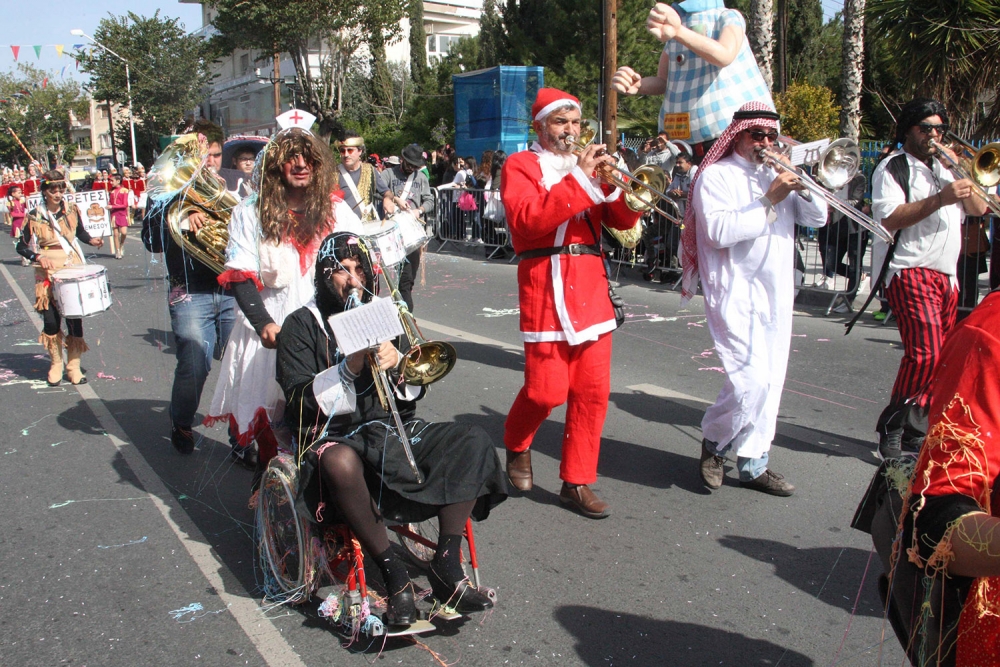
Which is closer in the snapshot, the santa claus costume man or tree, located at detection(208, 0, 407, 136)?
the santa claus costume man

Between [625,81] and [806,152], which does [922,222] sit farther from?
[625,81]

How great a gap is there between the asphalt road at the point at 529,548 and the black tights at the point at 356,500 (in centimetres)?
39

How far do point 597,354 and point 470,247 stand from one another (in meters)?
12.8

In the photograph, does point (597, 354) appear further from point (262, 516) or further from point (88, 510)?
point (88, 510)

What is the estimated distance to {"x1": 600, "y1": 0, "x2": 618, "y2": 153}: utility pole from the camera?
11.9 metres

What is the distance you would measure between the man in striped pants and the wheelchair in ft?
8.67

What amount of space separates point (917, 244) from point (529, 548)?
8.52ft

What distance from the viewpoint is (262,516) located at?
11.4 ft

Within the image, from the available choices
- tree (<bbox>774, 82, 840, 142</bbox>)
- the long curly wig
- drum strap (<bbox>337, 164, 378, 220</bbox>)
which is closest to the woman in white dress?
the long curly wig

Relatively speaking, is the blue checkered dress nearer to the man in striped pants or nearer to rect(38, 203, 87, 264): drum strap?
the man in striped pants

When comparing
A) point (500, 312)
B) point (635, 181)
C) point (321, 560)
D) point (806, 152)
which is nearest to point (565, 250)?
point (635, 181)

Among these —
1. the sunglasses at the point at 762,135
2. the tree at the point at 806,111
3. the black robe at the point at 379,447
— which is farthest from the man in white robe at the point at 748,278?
the tree at the point at 806,111

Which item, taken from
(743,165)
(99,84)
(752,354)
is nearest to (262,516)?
(752,354)

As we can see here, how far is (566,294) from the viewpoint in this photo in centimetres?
406
